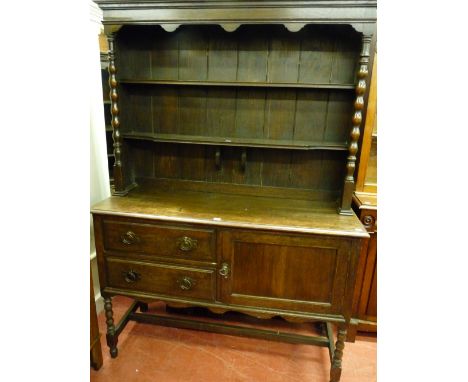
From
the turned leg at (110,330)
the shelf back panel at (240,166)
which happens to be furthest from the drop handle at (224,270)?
the turned leg at (110,330)

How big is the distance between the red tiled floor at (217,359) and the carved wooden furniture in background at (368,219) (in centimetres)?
21

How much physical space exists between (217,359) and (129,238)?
96 centimetres

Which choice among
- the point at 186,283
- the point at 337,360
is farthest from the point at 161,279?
the point at 337,360

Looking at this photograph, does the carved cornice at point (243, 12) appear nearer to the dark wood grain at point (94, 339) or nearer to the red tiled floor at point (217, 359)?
the dark wood grain at point (94, 339)

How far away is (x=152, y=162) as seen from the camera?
1996mm

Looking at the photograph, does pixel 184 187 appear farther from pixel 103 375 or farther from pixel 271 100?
pixel 103 375

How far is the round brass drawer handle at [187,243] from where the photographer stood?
4.92 ft

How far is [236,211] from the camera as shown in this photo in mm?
1595

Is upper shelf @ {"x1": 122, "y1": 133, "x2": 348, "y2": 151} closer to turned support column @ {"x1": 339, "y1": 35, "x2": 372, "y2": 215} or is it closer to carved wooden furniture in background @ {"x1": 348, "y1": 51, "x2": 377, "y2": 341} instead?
turned support column @ {"x1": 339, "y1": 35, "x2": 372, "y2": 215}

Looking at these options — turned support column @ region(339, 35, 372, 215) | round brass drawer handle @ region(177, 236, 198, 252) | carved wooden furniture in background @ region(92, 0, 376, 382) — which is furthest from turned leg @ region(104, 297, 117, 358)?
turned support column @ region(339, 35, 372, 215)

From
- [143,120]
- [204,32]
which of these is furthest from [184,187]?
[204,32]

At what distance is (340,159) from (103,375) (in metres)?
1.94

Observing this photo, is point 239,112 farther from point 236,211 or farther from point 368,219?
point 368,219

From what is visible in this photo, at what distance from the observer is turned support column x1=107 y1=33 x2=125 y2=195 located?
160 centimetres
